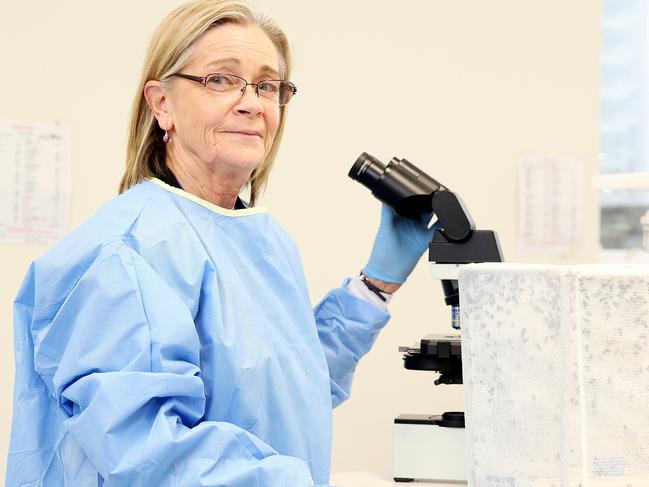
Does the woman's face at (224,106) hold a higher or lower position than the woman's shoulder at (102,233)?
higher

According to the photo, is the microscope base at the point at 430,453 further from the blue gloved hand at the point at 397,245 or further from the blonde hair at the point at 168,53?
the blonde hair at the point at 168,53

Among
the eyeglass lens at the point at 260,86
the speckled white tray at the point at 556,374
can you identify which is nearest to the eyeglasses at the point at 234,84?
the eyeglass lens at the point at 260,86

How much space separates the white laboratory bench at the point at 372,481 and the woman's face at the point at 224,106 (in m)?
0.62

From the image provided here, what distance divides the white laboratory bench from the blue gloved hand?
1.21ft

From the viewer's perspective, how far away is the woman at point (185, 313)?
0.95 meters

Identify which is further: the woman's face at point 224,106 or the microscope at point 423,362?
the microscope at point 423,362

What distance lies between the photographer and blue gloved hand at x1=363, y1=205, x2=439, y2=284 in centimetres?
157

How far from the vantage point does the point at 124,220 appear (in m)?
1.10

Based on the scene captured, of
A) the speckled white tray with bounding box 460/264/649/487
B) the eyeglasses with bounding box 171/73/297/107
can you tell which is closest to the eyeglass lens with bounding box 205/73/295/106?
the eyeglasses with bounding box 171/73/297/107

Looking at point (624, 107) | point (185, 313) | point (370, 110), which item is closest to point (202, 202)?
point (185, 313)

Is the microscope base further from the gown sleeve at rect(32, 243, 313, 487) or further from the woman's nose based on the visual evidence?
the woman's nose

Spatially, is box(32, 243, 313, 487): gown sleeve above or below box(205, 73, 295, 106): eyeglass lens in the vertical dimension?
below

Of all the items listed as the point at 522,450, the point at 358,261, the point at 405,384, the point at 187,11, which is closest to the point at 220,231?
the point at 187,11

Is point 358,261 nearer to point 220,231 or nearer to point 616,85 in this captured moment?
point 220,231
